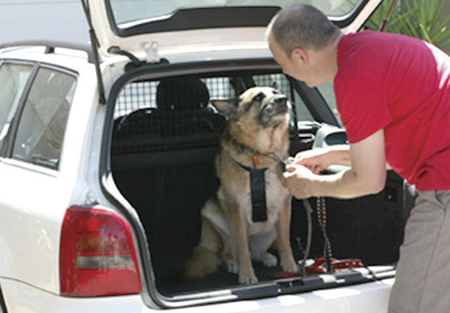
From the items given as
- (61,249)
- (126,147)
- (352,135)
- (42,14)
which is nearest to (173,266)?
(126,147)

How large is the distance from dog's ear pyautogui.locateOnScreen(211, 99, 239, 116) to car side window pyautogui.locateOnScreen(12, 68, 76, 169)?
39.4 inches

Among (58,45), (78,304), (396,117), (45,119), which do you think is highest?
(58,45)

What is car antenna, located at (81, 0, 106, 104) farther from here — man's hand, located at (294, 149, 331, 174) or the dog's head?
the dog's head

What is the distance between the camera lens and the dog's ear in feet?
12.0

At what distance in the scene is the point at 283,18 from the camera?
2262 mm

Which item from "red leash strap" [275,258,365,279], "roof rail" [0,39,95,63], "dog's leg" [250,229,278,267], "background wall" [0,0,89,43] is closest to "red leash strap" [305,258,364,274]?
"red leash strap" [275,258,365,279]

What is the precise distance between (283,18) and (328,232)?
5.71ft

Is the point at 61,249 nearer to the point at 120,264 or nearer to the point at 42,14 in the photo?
the point at 120,264

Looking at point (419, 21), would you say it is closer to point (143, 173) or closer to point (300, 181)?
point (143, 173)

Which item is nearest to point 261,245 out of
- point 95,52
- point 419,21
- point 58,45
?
point 58,45

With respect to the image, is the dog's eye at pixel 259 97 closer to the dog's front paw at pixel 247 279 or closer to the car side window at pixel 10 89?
the dog's front paw at pixel 247 279

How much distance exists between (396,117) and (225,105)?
5.36 feet

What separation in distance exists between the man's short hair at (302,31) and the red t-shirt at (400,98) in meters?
0.07

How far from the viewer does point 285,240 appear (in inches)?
145
